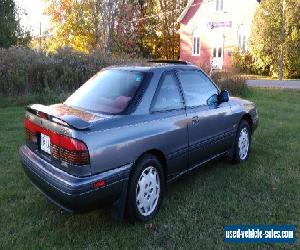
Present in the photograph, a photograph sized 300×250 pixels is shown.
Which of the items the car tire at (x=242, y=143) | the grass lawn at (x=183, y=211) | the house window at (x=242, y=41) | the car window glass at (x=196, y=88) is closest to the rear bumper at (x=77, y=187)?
the grass lawn at (x=183, y=211)

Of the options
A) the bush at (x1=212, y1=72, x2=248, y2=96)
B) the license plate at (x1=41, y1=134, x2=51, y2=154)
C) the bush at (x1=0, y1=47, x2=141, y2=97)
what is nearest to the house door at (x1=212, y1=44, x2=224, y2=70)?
the bush at (x1=212, y1=72, x2=248, y2=96)

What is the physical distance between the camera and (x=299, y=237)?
368 centimetres

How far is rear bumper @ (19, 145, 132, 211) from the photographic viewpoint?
10.7ft

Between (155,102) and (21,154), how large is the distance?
1.68m

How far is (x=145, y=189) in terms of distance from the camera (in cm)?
387

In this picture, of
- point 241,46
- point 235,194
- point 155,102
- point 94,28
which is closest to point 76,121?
point 155,102

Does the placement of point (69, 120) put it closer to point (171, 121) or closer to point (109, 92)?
point (109, 92)

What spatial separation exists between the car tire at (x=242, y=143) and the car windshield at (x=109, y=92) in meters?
2.31

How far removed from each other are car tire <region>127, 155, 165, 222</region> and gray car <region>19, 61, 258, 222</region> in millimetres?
10

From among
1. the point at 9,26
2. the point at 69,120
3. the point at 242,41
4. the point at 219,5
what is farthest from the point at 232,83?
the point at 219,5

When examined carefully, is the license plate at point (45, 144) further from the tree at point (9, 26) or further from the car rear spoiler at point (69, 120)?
the tree at point (9, 26)

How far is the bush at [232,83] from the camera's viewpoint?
1430 centimetres

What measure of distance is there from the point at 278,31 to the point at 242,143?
63.1ft

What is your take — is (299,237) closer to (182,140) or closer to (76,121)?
(182,140)
